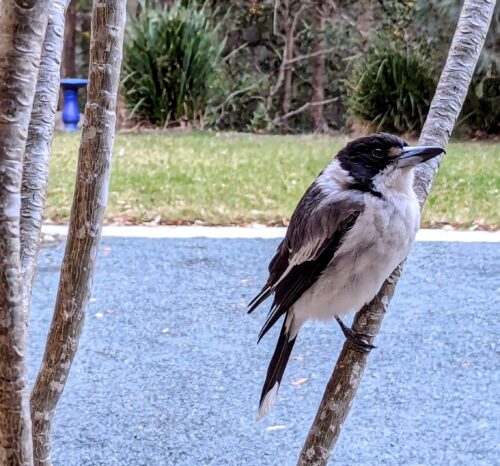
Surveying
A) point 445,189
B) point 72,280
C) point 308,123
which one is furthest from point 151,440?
point 308,123

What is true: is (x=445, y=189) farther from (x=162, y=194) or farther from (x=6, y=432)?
(x=6, y=432)

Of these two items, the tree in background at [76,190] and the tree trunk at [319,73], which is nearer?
the tree in background at [76,190]

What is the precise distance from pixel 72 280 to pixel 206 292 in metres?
2.87

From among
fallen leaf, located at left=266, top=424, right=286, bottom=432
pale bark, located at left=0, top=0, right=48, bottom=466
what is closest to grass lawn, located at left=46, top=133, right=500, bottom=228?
fallen leaf, located at left=266, top=424, right=286, bottom=432

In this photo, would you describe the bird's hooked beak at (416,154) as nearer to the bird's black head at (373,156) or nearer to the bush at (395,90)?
the bird's black head at (373,156)

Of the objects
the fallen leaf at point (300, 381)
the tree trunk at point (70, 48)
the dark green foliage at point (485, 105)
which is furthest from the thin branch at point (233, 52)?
the fallen leaf at point (300, 381)

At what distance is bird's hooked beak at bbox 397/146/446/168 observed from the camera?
1583mm

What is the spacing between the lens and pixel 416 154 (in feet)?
5.38

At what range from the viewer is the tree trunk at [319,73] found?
12.6m

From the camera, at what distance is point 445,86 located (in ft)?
5.45

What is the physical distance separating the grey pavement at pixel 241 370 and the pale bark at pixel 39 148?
1.43 meters

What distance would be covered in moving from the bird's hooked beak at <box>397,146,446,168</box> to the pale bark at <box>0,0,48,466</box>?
36.4 inches

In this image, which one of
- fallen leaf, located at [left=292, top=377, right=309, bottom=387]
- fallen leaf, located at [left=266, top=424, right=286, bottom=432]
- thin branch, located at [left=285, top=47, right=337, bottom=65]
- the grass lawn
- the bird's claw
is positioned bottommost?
fallen leaf, located at [left=266, top=424, right=286, bottom=432]

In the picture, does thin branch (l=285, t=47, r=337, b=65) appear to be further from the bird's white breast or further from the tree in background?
the tree in background
